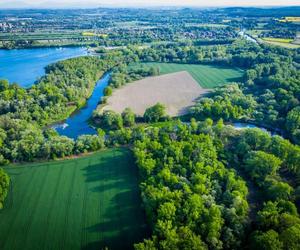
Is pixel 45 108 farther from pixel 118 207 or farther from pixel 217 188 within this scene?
pixel 217 188

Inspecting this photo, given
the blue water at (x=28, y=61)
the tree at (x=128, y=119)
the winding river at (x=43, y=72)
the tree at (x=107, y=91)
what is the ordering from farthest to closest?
the blue water at (x=28, y=61) < the tree at (x=107, y=91) < the winding river at (x=43, y=72) < the tree at (x=128, y=119)

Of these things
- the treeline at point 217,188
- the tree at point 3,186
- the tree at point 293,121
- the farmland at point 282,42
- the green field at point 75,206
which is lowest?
the green field at point 75,206

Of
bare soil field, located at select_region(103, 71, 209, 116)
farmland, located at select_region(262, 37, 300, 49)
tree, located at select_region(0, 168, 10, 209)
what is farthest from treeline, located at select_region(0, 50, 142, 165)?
farmland, located at select_region(262, 37, 300, 49)

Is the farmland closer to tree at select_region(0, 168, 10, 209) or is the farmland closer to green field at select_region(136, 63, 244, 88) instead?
green field at select_region(136, 63, 244, 88)

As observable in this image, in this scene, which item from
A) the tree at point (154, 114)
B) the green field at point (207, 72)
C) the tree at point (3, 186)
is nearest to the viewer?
the tree at point (3, 186)

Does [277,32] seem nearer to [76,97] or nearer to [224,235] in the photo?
[76,97]

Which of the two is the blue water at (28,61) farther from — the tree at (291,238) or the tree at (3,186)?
the tree at (291,238)

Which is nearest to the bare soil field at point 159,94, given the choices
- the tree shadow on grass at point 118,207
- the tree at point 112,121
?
the tree at point 112,121
